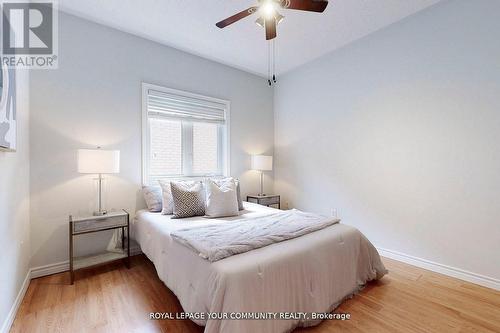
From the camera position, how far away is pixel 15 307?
1.78 m

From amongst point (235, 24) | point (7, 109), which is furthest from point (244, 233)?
point (235, 24)

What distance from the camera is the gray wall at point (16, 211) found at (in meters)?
1.54

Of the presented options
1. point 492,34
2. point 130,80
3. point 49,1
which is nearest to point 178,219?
point 130,80

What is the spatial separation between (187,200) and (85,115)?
4.99 feet

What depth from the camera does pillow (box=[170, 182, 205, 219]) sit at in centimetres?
250

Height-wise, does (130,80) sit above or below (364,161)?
above

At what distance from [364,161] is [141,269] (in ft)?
10.1

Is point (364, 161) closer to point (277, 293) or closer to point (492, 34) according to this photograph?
point (492, 34)

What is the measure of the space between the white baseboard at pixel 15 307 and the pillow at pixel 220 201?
1669 millimetres

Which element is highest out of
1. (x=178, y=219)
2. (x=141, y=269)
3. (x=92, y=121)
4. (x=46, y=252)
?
(x=92, y=121)

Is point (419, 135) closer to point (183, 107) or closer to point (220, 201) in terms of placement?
point (220, 201)

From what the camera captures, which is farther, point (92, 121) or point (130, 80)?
point (130, 80)

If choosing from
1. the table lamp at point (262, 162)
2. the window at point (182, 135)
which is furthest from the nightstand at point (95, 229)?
the table lamp at point (262, 162)

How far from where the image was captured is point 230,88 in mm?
3861
